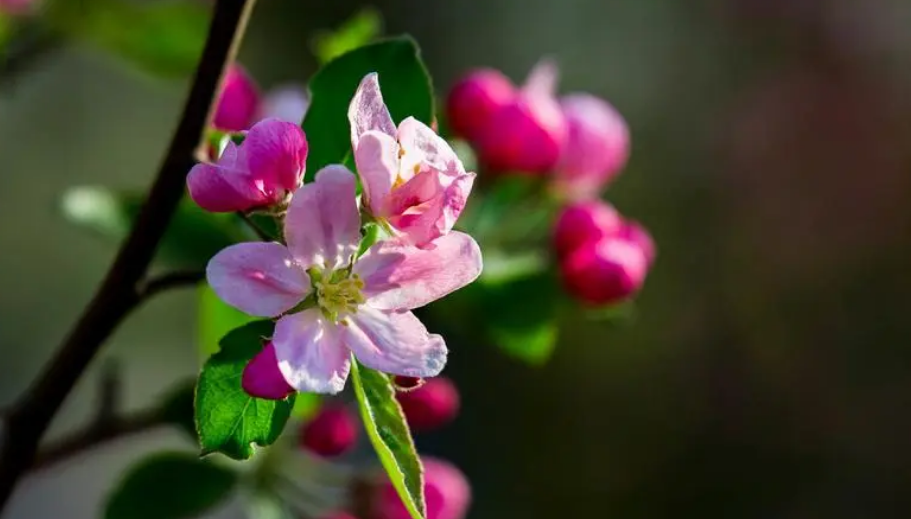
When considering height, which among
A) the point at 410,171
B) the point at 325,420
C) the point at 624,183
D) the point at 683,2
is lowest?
the point at 624,183

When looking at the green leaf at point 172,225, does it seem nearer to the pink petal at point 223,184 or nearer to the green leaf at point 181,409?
the green leaf at point 181,409

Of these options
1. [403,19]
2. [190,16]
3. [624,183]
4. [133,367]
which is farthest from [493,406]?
[190,16]

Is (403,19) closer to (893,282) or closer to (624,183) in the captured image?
(624,183)

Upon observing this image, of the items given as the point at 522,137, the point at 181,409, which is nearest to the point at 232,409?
the point at 181,409

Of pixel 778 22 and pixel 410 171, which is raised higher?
pixel 410 171

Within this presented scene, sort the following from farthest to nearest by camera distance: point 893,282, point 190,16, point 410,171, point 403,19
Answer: point 403,19 → point 893,282 → point 190,16 → point 410,171

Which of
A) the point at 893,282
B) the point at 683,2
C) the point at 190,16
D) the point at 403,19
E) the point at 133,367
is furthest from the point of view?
the point at 403,19

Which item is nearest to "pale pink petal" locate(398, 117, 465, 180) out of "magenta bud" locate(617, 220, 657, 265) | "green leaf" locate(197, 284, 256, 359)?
"green leaf" locate(197, 284, 256, 359)
